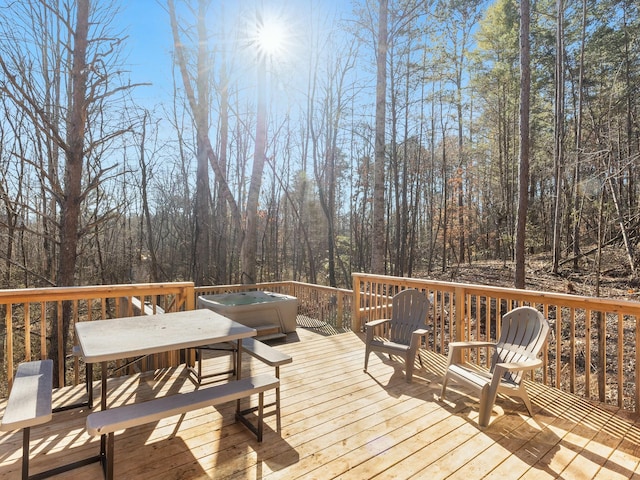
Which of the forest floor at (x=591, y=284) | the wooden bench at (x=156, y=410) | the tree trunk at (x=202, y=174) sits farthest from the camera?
the tree trunk at (x=202, y=174)

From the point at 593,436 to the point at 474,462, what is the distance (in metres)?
1.03

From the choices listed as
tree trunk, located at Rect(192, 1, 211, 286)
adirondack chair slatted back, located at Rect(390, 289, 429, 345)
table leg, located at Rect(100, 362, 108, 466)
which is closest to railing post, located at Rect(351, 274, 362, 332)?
adirondack chair slatted back, located at Rect(390, 289, 429, 345)

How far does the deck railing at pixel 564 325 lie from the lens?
272cm

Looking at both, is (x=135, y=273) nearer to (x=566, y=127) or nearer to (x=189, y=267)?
(x=189, y=267)

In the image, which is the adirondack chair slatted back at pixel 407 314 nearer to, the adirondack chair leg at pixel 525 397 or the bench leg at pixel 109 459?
the adirondack chair leg at pixel 525 397

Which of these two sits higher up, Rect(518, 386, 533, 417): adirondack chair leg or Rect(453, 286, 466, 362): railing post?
Rect(453, 286, 466, 362): railing post

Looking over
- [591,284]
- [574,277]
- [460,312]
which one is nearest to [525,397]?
[460,312]

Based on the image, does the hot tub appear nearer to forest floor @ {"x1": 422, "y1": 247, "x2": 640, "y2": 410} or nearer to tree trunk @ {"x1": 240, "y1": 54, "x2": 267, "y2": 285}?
tree trunk @ {"x1": 240, "y1": 54, "x2": 267, "y2": 285}

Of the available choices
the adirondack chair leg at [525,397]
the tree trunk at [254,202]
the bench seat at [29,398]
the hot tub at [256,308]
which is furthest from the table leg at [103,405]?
the tree trunk at [254,202]

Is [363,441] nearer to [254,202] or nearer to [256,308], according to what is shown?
[256,308]

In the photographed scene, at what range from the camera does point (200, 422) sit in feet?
8.16

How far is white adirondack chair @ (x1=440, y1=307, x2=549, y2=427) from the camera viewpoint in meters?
2.46

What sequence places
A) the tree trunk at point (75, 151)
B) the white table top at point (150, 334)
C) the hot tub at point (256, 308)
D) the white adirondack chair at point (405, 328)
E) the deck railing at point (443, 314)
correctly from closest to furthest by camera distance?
the white table top at point (150, 334)
the deck railing at point (443, 314)
the white adirondack chair at point (405, 328)
the tree trunk at point (75, 151)
the hot tub at point (256, 308)

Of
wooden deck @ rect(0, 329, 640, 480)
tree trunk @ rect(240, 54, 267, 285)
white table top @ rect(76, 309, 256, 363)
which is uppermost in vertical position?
tree trunk @ rect(240, 54, 267, 285)
